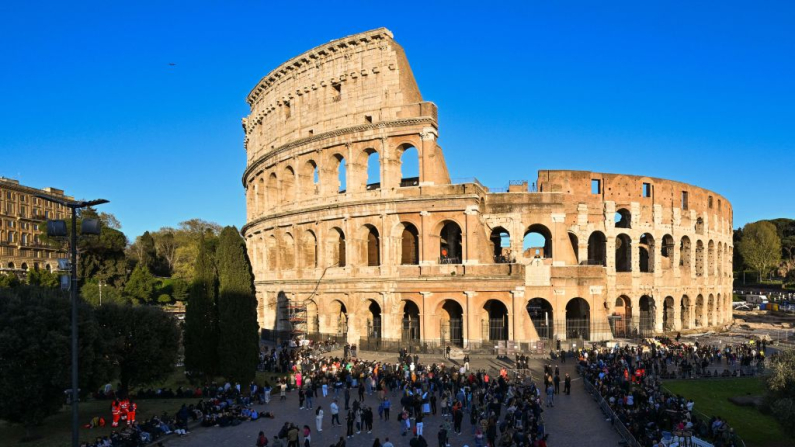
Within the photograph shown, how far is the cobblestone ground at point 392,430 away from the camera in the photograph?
16.5 meters

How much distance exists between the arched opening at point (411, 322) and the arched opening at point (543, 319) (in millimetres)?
7353

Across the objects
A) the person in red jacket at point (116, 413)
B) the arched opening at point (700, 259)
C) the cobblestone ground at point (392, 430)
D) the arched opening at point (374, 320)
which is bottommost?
the cobblestone ground at point (392, 430)

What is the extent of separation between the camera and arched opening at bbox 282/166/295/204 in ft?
132

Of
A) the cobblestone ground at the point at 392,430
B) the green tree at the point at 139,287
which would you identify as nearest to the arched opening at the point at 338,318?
the cobblestone ground at the point at 392,430

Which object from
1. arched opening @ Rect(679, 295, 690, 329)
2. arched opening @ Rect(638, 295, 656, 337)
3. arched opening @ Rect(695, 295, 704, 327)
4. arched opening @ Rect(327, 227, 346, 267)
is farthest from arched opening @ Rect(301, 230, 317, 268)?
arched opening @ Rect(695, 295, 704, 327)

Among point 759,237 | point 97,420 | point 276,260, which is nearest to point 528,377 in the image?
point 97,420

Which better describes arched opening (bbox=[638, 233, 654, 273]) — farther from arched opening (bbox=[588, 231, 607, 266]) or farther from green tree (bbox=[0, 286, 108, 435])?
green tree (bbox=[0, 286, 108, 435])

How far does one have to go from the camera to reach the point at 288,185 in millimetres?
40625

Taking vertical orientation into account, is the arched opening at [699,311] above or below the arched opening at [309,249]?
below

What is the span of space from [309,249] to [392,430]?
2242 centimetres

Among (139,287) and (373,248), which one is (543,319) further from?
(139,287)

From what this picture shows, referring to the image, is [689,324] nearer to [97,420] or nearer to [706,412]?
[706,412]

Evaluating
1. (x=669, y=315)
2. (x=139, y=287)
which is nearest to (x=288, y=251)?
(x=669, y=315)

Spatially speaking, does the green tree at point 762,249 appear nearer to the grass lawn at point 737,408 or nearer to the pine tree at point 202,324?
the grass lawn at point 737,408
